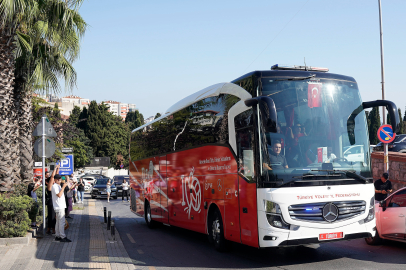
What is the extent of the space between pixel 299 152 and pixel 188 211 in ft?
15.9

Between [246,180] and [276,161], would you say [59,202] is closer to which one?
[246,180]

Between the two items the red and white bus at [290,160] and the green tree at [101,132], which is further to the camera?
the green tree at [101,132]

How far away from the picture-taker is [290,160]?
314 inches

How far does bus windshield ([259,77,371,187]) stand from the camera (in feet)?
26.2

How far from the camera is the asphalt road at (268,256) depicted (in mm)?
8461

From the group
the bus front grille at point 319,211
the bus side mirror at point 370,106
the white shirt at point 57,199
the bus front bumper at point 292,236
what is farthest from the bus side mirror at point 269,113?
the white shirt at point 57,199

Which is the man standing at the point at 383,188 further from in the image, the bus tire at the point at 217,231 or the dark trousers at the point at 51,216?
the dark trousers at the point at 51,216

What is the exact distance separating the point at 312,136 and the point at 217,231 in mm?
3354

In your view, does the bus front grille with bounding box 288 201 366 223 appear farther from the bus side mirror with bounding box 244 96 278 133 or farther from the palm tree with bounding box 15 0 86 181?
the palm tree with bounding box 15 0 86 181

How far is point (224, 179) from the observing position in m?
9.64

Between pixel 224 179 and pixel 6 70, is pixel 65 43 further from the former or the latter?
pixel 224 179

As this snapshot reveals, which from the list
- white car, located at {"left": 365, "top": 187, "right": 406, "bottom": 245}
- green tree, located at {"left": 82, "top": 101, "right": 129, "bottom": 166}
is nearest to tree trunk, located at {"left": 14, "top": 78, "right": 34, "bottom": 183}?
white car, located at {"left": 365, "top": 187, "right": 406, "bottom": 245}

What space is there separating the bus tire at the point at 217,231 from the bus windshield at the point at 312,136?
2436 mm

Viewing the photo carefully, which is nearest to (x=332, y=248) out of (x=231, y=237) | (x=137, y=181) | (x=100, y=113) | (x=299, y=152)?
(x=231, y=237)
